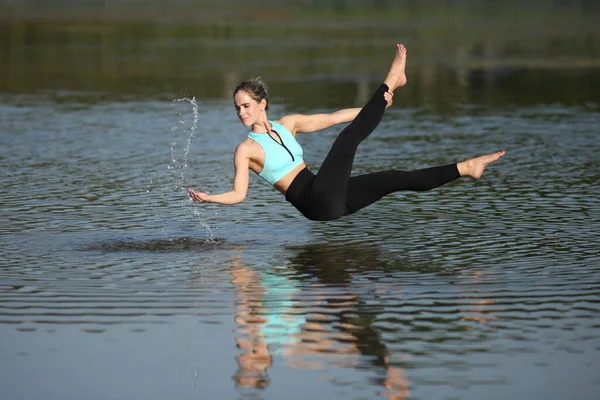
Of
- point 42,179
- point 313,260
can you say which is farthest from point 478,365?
point 42,179

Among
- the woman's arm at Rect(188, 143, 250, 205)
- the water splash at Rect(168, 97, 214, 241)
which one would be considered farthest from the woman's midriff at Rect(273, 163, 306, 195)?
the water splash at Rect(168, 97, 214, 241)

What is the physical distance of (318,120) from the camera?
1152 centimetres

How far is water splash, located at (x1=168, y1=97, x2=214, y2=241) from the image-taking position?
13.9m

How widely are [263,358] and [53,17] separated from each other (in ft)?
142

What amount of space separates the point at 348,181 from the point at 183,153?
7744mm

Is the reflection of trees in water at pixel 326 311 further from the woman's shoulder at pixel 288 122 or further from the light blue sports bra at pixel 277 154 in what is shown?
the woman's shoulder at pixel 288 122

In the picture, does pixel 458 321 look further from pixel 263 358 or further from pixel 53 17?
pixel 53 17

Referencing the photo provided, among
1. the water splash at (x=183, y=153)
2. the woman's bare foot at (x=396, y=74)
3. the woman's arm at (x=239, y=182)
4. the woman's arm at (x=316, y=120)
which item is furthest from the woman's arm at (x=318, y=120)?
the water splash at (x=183, y=153)

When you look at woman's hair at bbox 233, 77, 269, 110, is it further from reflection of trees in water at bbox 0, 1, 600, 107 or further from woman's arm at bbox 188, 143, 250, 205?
reflection of trees in water at bbox 0, 1, 600, 107

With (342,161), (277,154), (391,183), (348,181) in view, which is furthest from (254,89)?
(391,183)

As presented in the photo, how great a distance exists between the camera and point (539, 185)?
1527cm

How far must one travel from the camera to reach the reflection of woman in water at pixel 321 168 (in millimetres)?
10938

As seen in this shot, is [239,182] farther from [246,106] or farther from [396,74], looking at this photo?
[396,74]

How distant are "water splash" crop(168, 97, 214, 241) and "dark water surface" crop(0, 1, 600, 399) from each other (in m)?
0.06
